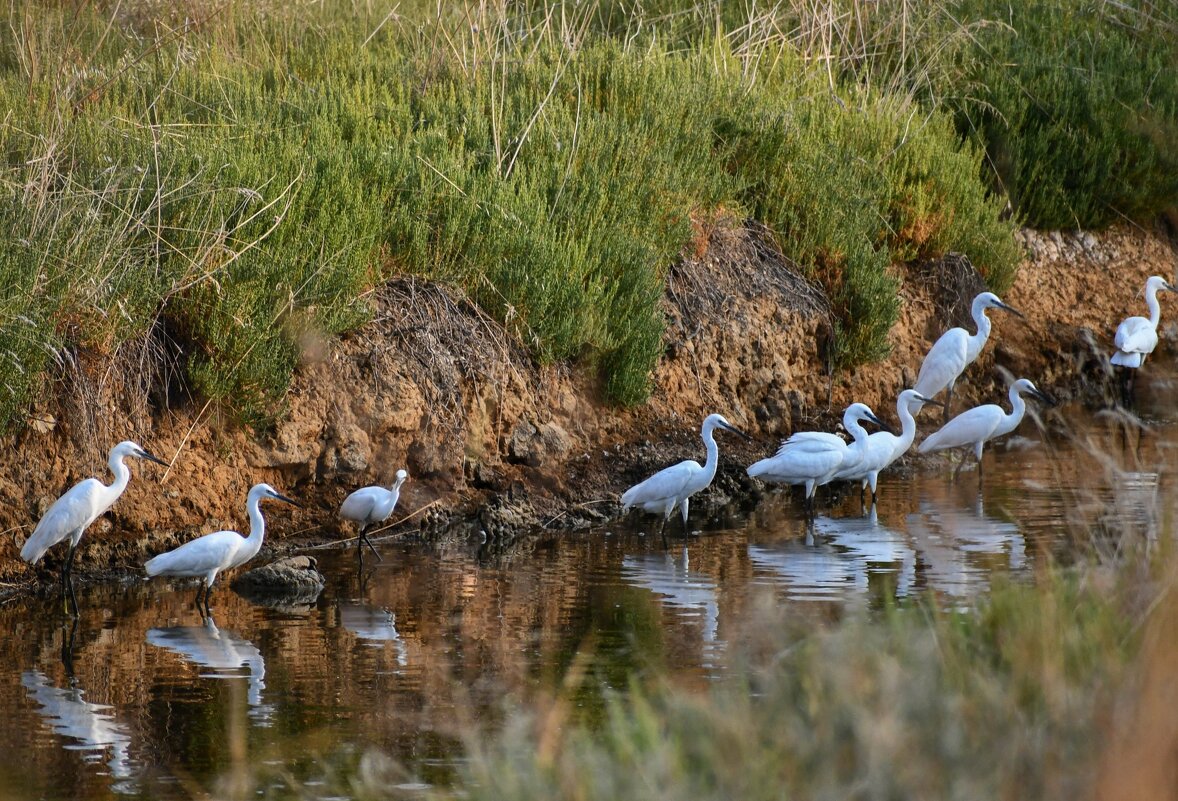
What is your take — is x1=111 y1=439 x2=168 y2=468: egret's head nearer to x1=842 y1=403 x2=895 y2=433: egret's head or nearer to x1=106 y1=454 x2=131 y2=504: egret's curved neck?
x1=106 y1=454 x2=131 y2=504: egret's curved neck

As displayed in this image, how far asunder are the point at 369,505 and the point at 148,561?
4.26ft

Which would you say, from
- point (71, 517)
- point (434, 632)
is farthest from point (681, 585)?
point (71, 517)

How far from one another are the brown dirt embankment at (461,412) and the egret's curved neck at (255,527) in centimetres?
54

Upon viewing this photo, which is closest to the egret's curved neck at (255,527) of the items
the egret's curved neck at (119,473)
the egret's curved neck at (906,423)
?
the egret's curved neck at (119,473)

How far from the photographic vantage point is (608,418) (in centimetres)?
1088

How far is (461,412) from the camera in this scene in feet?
32.7

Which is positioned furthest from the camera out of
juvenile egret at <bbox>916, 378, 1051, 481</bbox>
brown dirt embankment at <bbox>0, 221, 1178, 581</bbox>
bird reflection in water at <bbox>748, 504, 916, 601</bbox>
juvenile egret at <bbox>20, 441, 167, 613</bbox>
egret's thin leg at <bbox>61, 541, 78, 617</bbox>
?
juvenile egret at <bbox>916, 378, 1051, 481</bbox>

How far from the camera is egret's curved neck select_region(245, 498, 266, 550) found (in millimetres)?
8383

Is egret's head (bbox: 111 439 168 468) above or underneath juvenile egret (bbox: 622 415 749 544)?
above

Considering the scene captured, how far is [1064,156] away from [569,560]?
8232 millimetres

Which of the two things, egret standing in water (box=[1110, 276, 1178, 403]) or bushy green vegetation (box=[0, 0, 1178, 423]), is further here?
egret standing in water (box=[1110, 276, 1178, 403])

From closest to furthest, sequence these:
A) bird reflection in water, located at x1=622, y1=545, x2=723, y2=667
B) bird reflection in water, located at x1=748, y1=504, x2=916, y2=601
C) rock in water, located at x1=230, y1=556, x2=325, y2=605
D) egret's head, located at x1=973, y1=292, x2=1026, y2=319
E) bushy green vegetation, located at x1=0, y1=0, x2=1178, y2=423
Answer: bird reflection in water, located at x1=622, y1=545, x2=723, y2=667 → bird reflection in water, located at x1=748, y1=504, x2=916, y2=601 → rock in water, located at x1=230, y1=556, x2=325, y2=605 → bushy green vegetation, located at x1=0, y1=0, x2=1178, y2=423 → egret's head, located at x1=973, y1=292, x2=1026, y2=319

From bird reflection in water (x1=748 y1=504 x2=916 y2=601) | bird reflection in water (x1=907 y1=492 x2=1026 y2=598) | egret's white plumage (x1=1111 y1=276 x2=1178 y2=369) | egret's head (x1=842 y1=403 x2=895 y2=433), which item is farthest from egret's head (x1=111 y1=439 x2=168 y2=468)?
egret's white plumage (x1=1111 y1=276 x2=1178 y2=369)

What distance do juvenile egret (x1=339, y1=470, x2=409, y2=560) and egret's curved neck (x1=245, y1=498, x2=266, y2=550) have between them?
588mm
